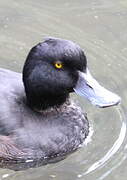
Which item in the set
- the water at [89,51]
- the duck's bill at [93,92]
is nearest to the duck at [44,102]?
the duck's bill at [93,92]

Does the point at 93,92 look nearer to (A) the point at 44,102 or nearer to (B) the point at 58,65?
(B) the point at 58,65

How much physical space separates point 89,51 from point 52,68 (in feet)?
6.22

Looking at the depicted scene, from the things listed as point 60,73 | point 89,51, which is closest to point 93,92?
point 60,73

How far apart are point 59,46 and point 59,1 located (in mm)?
3079

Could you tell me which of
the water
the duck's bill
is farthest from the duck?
the water

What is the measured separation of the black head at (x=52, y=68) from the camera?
6137 mm

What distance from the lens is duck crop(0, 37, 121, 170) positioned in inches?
244

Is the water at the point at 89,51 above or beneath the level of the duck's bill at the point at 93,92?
beneath

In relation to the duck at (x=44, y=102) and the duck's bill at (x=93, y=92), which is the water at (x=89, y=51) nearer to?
the duck at (x=44, y=102)

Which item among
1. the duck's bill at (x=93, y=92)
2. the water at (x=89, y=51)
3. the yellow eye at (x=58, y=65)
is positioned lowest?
the water at (x=89, y=51)

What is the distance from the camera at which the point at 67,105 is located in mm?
6820

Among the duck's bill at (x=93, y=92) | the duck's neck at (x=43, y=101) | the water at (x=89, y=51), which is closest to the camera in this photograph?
the duck's bill at (x=93, y=92)

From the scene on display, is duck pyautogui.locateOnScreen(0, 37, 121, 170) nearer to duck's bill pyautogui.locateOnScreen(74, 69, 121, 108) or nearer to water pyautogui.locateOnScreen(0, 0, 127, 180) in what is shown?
duck's bill pyautogui.locateOnScreen(74, 69, 121, 108)

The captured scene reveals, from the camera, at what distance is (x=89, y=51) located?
8.07 metres
